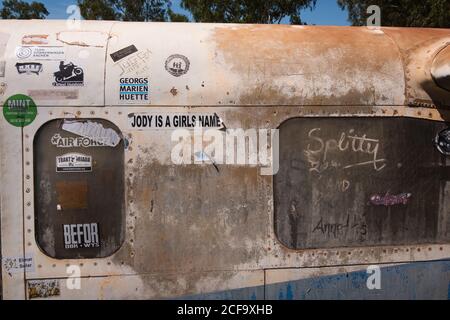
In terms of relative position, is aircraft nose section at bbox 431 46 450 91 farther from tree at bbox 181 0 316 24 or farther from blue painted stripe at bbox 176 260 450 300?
tree at bbox 181 0 316 24

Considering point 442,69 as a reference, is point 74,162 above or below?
below

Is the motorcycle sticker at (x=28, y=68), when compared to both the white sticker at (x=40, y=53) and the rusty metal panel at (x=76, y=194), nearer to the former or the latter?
the white sticker at (x=40, y=53)

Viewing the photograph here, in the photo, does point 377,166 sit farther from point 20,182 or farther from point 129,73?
point 20,182

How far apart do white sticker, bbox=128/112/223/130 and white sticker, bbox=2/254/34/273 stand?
3.23ft

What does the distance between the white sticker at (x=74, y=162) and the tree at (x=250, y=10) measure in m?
12.6

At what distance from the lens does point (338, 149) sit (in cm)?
272

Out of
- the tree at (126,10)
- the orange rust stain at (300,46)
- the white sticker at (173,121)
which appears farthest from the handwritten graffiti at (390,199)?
the tree at (126,10)

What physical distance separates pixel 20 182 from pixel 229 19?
13176mm

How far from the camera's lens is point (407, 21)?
12.7 metres

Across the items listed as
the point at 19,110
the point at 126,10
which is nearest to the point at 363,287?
the point at 19,110

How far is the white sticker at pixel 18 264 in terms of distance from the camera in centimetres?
252

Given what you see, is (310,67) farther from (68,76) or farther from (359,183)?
(68,76)

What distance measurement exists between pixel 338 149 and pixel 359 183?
0.85 feet

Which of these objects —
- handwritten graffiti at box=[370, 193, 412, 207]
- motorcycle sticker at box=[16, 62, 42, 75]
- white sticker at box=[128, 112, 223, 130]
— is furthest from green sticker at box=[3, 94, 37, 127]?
handwritten graffiti at box=[370, 193, 412, 207]
